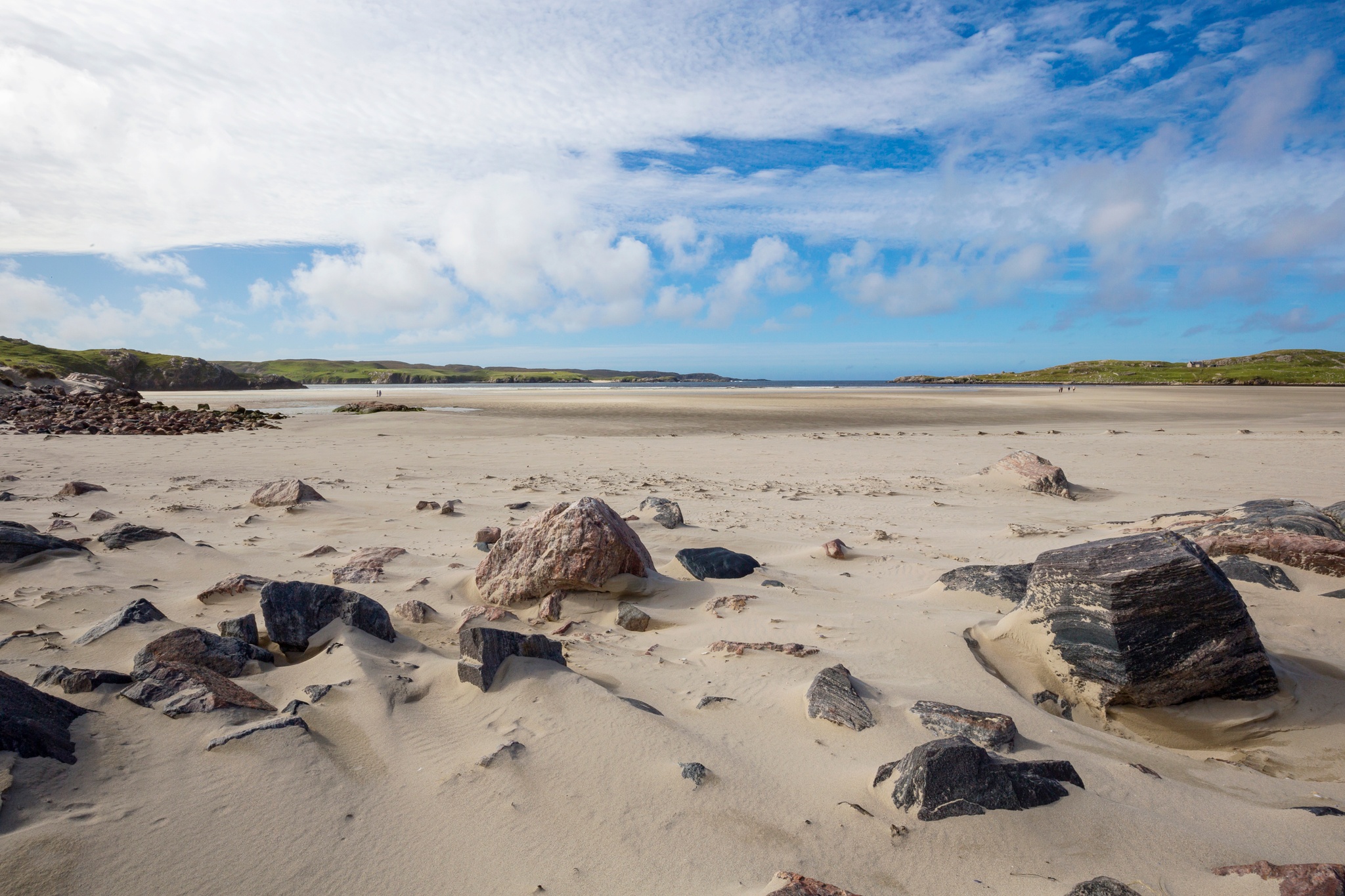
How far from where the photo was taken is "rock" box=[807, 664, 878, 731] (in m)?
3.23

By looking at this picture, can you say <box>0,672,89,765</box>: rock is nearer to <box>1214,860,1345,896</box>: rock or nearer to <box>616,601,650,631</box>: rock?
<box>616,601,650,631</box>: rock

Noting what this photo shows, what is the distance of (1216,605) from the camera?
3924 mm

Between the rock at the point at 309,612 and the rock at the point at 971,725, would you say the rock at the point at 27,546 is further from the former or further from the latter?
the rock at the point at 971,725

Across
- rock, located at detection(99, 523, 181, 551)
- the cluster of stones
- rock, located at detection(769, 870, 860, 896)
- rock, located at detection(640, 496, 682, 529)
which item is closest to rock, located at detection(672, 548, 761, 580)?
rock, located at detection(640, 496, 682, 529)

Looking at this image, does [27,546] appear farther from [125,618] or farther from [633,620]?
[633,620]

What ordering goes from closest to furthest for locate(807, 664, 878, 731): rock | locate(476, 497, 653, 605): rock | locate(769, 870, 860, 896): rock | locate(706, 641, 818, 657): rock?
locate(769, 870, 860, 896): rock → locate(807, 664, 878, 731): rock → locate(706, 641, 818, 657): rock → locate(476, 497, 653, 605): rock

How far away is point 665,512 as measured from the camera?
25.6ft

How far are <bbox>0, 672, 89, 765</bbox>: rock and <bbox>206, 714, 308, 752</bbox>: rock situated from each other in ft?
1.43

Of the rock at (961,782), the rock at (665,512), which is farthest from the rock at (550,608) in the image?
the rock at (665,512)

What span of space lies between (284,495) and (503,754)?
6930 millimetres

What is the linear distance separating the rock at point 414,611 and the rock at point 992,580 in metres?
4.20

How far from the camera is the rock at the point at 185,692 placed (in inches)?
109

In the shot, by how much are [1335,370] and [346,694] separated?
377ft

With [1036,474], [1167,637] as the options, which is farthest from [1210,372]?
[1167,637]
